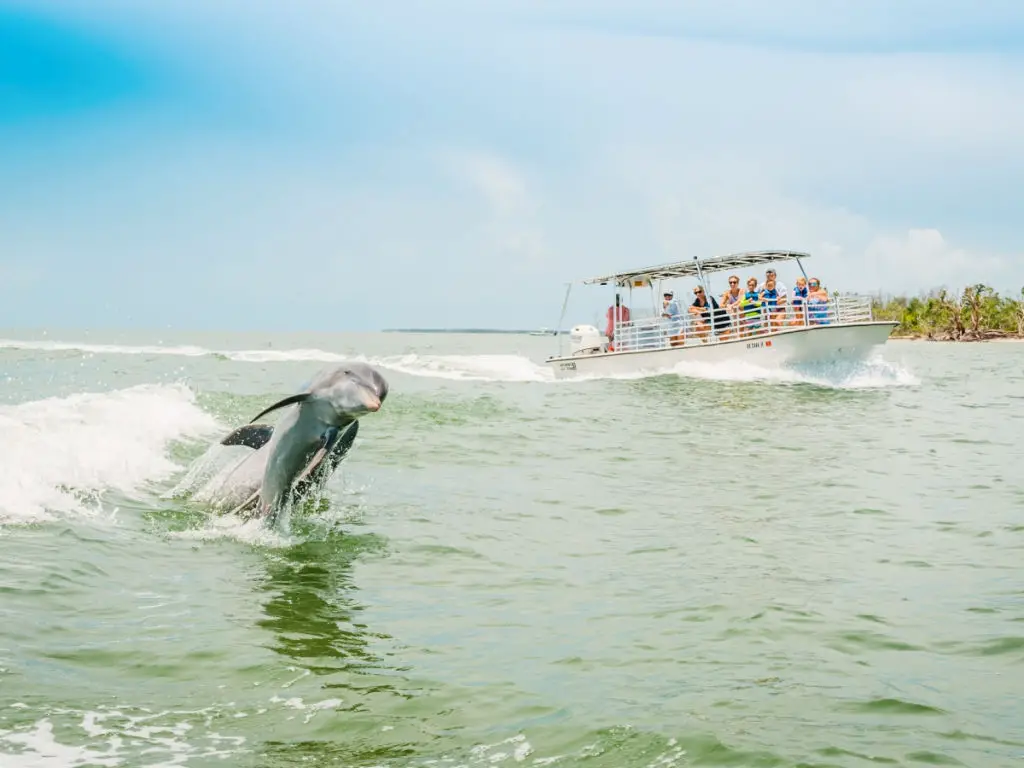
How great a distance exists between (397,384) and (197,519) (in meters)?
20.3

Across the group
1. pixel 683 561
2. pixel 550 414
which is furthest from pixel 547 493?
pixel 550 414

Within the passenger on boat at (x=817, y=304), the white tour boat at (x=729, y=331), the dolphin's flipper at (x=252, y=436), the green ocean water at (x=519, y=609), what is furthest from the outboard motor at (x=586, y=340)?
the dolphin's flipper at (x=252, y=436)

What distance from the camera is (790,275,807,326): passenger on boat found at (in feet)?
84.9

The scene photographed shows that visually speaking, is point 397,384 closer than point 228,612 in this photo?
No

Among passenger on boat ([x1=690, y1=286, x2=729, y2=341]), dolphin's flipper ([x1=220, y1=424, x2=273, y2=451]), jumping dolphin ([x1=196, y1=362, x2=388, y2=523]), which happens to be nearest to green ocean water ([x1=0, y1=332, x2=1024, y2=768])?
jumping dolphin ([x1=196, y1=362, x2=388, y2=523])

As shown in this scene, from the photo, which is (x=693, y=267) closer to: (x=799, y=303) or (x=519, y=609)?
(x=799, y=303)

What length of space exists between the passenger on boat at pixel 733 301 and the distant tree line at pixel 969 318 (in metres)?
61.1

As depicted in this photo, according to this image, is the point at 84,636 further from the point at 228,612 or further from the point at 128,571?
the point at 128,571

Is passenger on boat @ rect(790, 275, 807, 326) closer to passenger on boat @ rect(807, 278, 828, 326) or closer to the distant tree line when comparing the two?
passenger on boat @ rect(807, 278, 828, 326)

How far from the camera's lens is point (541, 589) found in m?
7.25

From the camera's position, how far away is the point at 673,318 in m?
28.6

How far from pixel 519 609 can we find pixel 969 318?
86113 mm

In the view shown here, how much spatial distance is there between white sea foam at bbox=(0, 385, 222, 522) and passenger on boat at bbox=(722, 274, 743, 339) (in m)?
14.8

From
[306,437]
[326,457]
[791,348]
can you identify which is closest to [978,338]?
[791,348]
